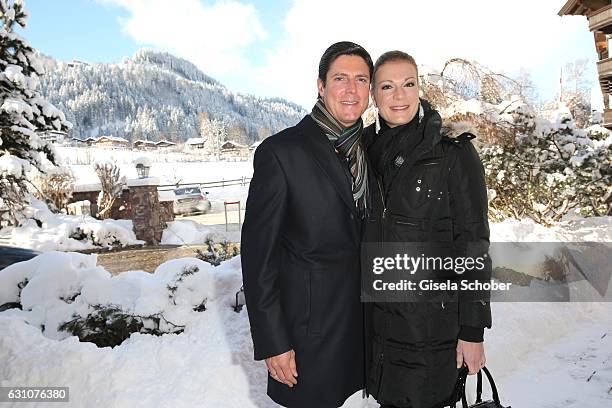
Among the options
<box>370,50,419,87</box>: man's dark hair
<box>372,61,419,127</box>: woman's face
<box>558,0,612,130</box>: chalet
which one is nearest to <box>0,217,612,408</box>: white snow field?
<box>372,61,419,127</box>: woman's face

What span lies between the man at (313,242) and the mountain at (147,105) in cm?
11456

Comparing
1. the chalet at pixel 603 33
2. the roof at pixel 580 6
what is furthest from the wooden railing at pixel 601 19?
the roof at pixel 580 6

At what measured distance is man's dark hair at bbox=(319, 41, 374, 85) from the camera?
191 cm

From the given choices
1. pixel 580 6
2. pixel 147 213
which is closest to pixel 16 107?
pixel 147 213

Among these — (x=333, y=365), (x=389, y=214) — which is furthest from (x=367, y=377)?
(x=389, y=214)

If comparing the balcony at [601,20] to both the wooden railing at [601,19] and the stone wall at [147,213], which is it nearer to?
the wooden railing at [601,19]

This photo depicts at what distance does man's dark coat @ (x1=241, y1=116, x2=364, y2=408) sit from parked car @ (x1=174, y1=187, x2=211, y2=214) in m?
21.4

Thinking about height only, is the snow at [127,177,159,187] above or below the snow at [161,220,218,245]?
above

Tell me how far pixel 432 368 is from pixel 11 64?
1029 cm

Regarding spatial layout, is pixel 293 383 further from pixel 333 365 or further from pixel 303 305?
pixel 303 305

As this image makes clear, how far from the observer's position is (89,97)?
14275 centimetres

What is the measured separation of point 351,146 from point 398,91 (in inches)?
13.6

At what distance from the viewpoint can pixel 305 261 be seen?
73.6 inches

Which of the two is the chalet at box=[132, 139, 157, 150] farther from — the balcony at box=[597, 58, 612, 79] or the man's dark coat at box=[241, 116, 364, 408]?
the man's dark coat at box=[241, 116, 364, 408]
